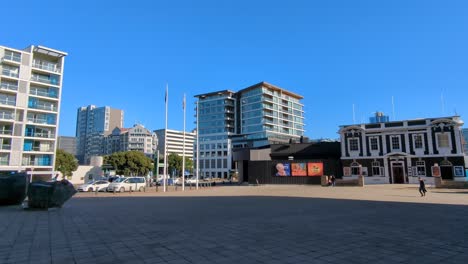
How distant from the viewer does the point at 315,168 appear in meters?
44.1

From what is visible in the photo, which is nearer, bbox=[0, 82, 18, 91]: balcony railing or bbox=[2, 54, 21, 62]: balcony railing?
bbox=[0, 82, 18, 91]: balcony railing

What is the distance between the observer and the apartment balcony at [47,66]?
5824 centimetres

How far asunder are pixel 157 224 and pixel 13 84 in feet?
197

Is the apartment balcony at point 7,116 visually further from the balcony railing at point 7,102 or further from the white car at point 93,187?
the white car at point 93,187

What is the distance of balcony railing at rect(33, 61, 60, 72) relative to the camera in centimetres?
5828

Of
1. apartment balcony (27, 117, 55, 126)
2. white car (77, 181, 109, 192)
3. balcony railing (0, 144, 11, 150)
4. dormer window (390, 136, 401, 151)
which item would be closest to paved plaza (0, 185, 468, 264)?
white car (77, 181, 109, 192)

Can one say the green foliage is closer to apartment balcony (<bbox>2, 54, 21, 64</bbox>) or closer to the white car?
apartment balcony (<bbox>2, 54, 21, 64</bbox>)

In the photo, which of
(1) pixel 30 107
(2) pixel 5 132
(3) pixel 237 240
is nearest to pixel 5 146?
(2) pixel 5 132

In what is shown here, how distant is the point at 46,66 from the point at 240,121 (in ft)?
245

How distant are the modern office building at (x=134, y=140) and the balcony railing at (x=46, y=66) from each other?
10256 cm

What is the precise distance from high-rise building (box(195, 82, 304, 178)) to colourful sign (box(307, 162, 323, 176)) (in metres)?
63.7

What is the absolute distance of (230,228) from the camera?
9531mm

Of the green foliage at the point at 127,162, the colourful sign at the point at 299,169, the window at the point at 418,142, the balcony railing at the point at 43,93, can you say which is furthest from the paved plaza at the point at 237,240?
the green foliage at the point at 127,162

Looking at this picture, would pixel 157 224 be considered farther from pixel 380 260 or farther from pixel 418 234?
pixel 418 234
